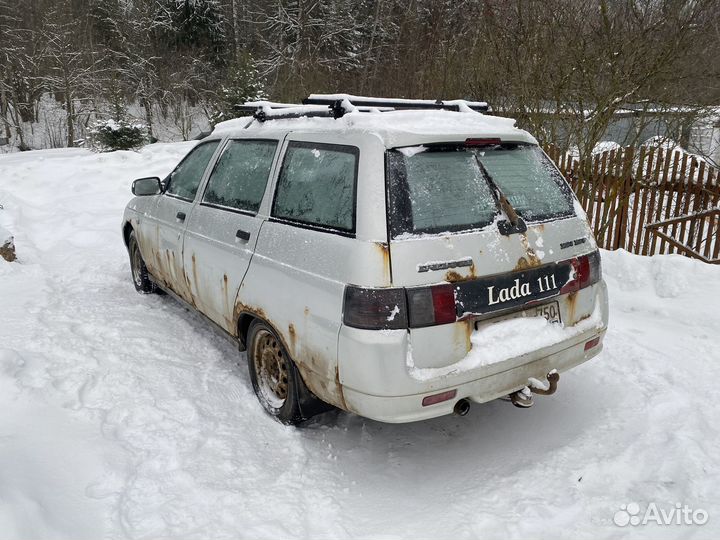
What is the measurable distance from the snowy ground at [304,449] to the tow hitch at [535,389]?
0.36 metres

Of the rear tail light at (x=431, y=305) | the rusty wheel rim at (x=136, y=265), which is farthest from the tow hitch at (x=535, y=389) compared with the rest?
the rusty wheel rim at (x=136, y=265)

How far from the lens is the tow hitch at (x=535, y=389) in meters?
2.90

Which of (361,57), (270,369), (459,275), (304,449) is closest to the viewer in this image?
(459,275)

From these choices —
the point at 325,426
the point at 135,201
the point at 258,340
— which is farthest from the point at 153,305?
the point at 325,426

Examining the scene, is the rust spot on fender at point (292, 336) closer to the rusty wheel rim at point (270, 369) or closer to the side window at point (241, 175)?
the rusty wheel rim at point (270, 369)

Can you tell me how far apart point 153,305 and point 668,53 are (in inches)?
271

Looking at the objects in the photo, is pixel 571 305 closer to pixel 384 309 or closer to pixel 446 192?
pixel 446 192

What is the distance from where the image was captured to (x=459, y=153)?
2.89 metres

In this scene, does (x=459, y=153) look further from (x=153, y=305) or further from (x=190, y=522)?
(x=153, y=305)

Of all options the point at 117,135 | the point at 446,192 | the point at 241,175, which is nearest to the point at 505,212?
the point at 446,192

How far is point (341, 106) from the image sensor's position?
2.97 meters

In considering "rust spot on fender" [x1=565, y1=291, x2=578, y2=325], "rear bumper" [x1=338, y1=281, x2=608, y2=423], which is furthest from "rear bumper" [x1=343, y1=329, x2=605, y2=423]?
"rust spot on fender" [x1=565, y1=291, x2=578, y2=325]

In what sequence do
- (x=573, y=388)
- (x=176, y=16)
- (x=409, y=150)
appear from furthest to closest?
(x=176, y=16), (x=573, y=388), (x=409, y=150)

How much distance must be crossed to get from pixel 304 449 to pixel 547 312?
64.1 inches
